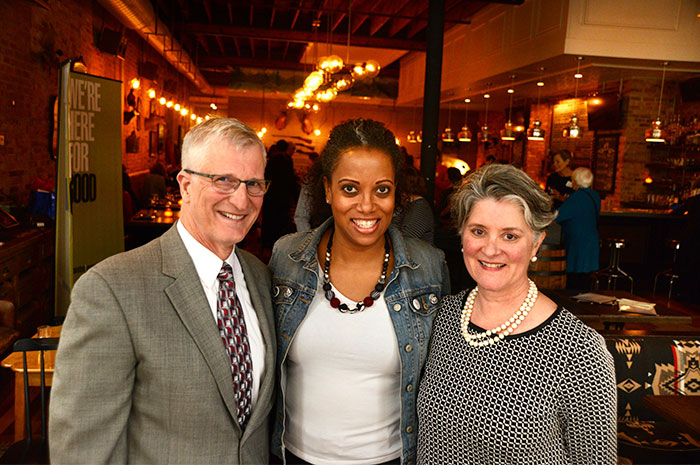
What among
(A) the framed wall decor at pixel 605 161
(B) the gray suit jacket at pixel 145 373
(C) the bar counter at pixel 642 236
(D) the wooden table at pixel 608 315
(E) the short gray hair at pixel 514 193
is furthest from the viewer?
(A) the framed wall decor at pixel 605 161

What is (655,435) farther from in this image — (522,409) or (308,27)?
(308,27)

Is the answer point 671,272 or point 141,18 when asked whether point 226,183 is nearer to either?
point 141,18

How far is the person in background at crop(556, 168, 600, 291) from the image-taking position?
6.58 meters

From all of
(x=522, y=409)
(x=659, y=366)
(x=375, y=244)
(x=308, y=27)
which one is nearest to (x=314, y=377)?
(x=375, y=244)

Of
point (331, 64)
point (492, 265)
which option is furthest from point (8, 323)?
point (331, 64)

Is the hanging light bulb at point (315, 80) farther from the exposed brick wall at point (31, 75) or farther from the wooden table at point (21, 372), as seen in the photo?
the wooden table at point (21, 372)

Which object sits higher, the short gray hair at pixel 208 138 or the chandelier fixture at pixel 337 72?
the chandelier fixture at pixel 337 72

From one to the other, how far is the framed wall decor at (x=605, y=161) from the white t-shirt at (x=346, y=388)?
10311mm

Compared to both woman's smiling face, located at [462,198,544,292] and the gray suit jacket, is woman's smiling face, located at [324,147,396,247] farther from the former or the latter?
the gray suit jacket

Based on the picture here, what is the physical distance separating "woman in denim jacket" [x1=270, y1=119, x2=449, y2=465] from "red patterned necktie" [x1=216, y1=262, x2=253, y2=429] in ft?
0.93

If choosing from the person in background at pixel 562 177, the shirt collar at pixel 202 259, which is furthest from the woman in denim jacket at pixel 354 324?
the person in background at pixel 562 177

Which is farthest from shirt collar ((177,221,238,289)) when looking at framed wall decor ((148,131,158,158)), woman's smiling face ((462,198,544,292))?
framed wall decor ((148,131,158,158))

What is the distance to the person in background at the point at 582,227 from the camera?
6.58 metres

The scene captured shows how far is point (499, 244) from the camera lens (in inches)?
71.2
